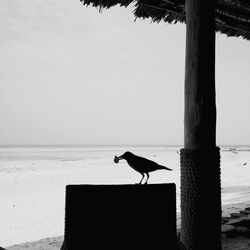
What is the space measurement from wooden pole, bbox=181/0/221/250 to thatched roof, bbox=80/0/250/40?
1.48 meters

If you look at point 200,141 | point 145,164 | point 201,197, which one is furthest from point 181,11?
point 145,164

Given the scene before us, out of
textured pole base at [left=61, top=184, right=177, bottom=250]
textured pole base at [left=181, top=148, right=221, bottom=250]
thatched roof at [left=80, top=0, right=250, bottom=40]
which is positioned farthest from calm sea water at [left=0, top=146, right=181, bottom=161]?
textured pole base at [left=61, top=184, right=177, bottom=250]

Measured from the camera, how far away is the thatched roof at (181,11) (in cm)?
427

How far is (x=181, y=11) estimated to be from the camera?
14.9 ft

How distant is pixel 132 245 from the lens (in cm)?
163

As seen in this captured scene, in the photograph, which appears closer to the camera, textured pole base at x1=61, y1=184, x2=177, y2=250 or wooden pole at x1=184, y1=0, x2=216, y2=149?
textured pole base at x1=61, y1=184, x2=177, y2=250

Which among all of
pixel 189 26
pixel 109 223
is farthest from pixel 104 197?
pixel 189 26

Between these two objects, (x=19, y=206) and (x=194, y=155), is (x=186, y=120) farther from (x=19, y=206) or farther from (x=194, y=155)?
(x=19, y=206)

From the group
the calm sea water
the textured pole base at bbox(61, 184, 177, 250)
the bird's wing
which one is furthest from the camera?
the calm sea water

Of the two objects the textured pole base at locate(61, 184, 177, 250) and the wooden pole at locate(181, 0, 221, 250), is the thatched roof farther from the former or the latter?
the textured pole base at locate(61, 184, 177, 250)

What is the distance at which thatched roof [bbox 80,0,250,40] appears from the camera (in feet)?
14.0

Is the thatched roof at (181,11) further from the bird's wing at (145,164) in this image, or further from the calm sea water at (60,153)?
the calm sea water at (60,153)

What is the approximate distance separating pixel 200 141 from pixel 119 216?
1423 mm

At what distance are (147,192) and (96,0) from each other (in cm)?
329
